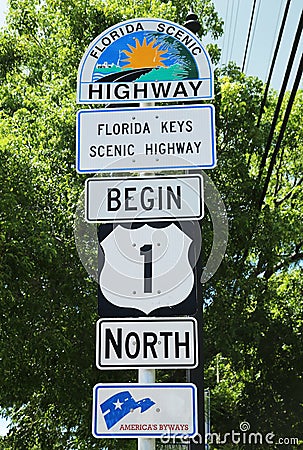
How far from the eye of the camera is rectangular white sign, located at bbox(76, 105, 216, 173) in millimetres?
2025

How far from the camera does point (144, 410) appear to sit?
1759 mm

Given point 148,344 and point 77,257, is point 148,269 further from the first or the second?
point 77,257

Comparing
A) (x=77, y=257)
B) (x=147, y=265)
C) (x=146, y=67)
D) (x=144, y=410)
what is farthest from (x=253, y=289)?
(x=144, y=410)

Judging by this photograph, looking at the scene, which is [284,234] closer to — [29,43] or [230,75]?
[230,75]

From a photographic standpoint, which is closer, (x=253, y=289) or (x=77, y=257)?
(x=77, y=257)

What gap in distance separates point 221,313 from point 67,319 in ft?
6.02

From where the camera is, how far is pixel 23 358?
7211 millimetres

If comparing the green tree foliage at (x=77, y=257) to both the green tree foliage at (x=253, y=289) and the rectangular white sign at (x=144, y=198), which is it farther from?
the rectangular white sign at (x=144, y=198)

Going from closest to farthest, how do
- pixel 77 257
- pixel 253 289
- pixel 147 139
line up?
pixel 147 139 < pixel 77 257 < pixel 253 289

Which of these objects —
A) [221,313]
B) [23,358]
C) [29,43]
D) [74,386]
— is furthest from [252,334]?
[29,43]

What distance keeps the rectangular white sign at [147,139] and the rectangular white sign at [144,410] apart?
0.67m

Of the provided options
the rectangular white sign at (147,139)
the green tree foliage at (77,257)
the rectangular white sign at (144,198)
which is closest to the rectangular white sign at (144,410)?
the rectangular white sign at (144,198)

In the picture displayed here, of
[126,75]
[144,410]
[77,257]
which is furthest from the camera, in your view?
[77,257]

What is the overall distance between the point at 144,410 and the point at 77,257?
570 centimetres
